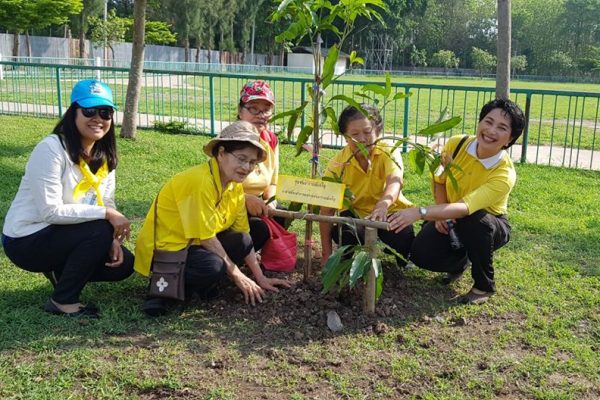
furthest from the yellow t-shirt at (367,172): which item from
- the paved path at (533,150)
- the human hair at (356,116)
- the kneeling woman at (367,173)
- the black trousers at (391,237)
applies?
the paved path at (533,150)

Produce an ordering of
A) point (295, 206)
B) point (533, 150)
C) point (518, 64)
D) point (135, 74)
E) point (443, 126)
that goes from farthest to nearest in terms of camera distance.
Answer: point (518, 64)
point (533, 150)
point (135, 74)
point (295, 206)
point (443, 126)

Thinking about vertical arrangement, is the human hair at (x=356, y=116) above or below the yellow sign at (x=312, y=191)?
above

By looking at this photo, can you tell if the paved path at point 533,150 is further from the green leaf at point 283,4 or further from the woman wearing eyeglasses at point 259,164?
the green leaf at point 283,4

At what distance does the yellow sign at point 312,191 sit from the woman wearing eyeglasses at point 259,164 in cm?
45

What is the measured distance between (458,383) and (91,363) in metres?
1.60

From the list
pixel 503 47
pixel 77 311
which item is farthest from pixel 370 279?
pixel 503 47

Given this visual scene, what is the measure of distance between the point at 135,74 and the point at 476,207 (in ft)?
21.8

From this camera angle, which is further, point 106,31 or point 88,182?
point 106,31

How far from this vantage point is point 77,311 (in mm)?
3188

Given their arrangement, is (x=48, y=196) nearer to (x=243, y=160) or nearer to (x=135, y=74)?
(x=243, y=160)

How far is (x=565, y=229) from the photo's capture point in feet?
16.6

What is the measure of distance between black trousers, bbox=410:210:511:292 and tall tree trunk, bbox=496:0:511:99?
115 inches

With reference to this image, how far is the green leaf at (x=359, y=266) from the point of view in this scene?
9.56ft

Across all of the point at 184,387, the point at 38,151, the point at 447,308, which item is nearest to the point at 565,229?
the point at 447,308
